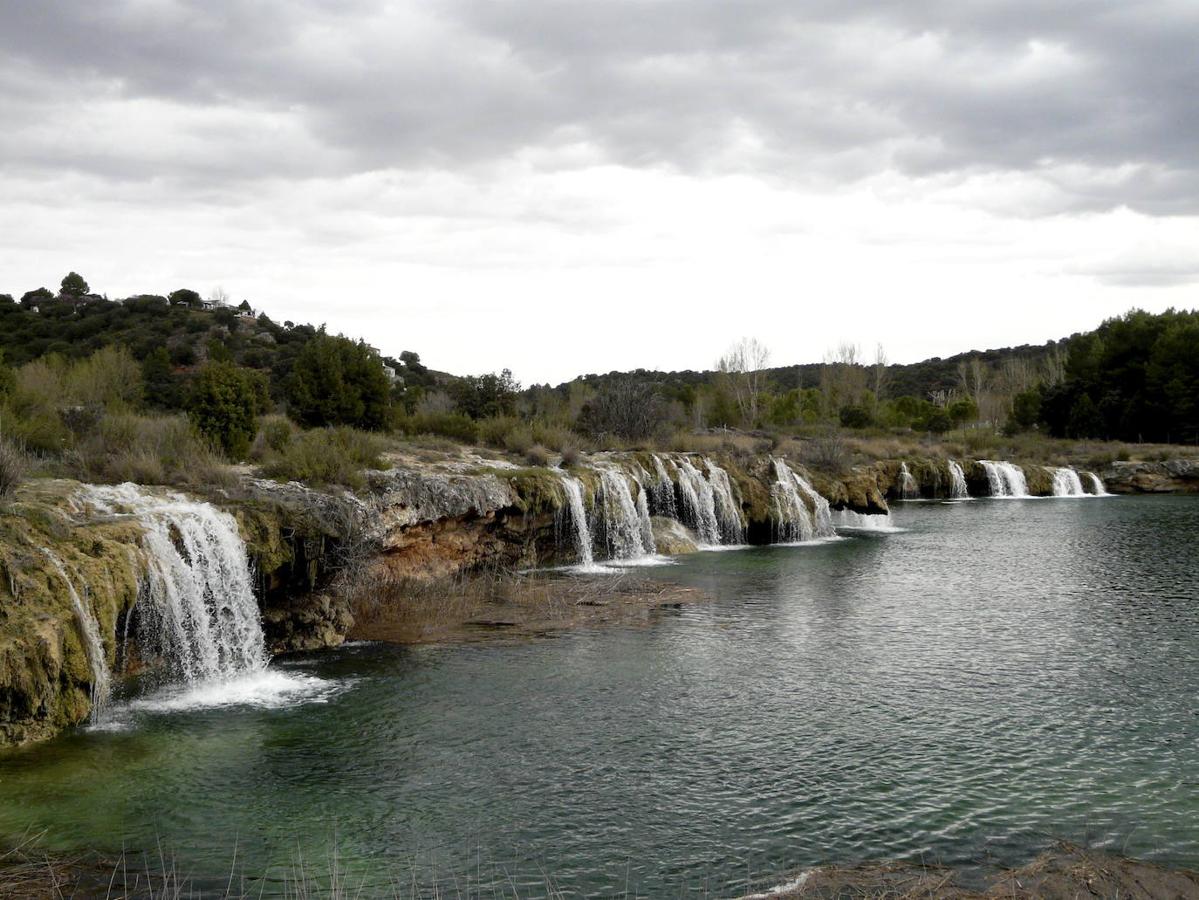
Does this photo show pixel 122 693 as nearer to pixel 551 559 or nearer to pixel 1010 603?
pixel 551 559

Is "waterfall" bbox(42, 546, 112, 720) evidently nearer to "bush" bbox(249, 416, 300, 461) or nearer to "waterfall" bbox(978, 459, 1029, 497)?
"bush" bbox(249, 416, 300, 461)

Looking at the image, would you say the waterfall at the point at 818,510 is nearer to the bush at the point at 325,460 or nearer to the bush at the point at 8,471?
the bush at the point at 325,460

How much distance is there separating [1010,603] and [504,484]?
468 inches

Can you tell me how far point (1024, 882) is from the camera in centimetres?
744

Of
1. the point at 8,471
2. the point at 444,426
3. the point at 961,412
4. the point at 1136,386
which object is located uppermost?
the point at 1136,386

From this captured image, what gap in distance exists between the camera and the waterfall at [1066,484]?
51.1 m

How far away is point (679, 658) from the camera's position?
1494cm

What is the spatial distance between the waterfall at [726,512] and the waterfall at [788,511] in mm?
1569

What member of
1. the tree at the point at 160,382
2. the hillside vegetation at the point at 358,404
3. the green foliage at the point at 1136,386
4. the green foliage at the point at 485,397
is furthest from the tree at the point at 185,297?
the green foliage at the point at 1136,386

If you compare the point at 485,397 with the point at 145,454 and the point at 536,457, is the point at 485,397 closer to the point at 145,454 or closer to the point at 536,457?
the point at 536,457

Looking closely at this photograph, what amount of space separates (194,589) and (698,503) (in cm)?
1879

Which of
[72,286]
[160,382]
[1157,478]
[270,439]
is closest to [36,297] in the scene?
[72,286]

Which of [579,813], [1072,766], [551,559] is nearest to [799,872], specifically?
[579,813]

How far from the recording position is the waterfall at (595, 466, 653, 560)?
2606cm
